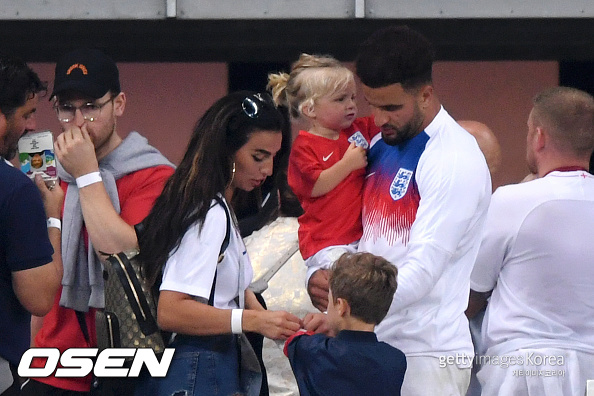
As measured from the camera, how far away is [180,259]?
251cm

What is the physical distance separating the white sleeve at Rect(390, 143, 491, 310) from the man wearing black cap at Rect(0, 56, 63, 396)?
3.27ft

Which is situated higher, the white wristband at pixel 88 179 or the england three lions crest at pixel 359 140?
the england three lions crest at pixel 359 140

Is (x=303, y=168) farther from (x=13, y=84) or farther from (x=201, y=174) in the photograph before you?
(x=13, y=84)

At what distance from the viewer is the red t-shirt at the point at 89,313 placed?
2.81 metres

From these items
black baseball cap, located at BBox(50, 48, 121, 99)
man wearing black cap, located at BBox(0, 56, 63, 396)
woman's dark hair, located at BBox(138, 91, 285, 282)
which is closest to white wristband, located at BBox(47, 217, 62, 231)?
man wearing black cap, located at BBox(0, 56, 63, 396)

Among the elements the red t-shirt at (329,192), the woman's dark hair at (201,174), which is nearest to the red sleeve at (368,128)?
the red t-shirt at (329,192)

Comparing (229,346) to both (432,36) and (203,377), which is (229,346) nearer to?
(203,377)

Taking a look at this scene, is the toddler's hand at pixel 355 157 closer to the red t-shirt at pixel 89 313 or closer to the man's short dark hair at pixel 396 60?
the man's short dark hair at pixel 396 60

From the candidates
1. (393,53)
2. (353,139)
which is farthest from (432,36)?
(393,53)

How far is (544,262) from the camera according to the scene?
3.04 m

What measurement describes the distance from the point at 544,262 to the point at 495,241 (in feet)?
0.57

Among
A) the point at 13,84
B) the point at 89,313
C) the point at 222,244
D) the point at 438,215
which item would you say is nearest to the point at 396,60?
the point at 438,215

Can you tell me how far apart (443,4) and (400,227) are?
7.44 feet

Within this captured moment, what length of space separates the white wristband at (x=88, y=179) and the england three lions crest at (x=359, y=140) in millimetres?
873
